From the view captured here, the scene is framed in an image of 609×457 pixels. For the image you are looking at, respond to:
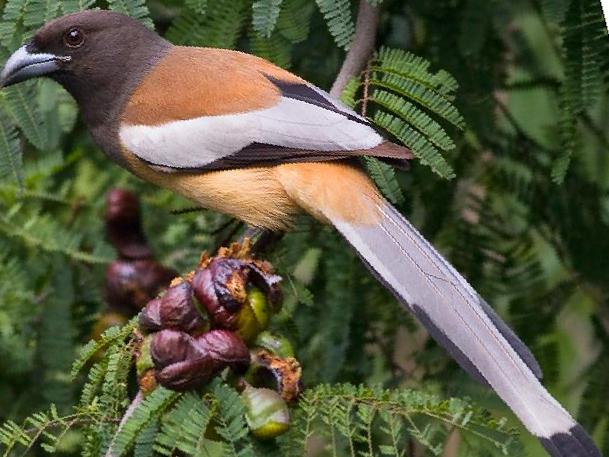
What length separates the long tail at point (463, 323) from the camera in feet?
9.19

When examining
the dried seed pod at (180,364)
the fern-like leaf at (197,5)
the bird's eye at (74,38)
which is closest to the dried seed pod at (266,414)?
the dried seed pod at (180,364)

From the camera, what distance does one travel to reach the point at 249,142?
382cm

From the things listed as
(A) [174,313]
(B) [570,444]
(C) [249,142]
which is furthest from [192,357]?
(C) [249,142]

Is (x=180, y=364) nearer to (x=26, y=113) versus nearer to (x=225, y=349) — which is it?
(x=225, y=349)

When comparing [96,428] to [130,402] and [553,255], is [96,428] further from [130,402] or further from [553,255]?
[553,255]

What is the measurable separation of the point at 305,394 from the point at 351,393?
12 cm

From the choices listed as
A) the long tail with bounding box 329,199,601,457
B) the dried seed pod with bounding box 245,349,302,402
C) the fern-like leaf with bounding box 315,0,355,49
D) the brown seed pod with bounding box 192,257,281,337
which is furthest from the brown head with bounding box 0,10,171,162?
the dried seed pod with bounding box 245,349,302,402

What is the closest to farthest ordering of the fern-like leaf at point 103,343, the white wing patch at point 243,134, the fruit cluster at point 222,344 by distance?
the fruit cluster at point 222,344, the fern-like leaf at point 103,343, the white wing patch at point 243,134

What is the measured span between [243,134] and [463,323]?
1048 mm

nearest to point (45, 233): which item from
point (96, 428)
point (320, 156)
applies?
point (320, 156)

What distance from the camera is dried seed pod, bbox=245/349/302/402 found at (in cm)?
291

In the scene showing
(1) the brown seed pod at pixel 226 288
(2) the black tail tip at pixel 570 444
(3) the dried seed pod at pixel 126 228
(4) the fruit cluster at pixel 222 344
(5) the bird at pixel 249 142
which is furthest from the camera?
(3) the dried seed pod at pixel 126 228

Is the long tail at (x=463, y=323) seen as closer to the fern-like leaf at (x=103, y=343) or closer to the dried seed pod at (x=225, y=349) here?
the dried seed pod at (x=225, y=349)

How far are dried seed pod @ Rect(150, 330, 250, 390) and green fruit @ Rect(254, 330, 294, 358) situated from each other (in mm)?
86
